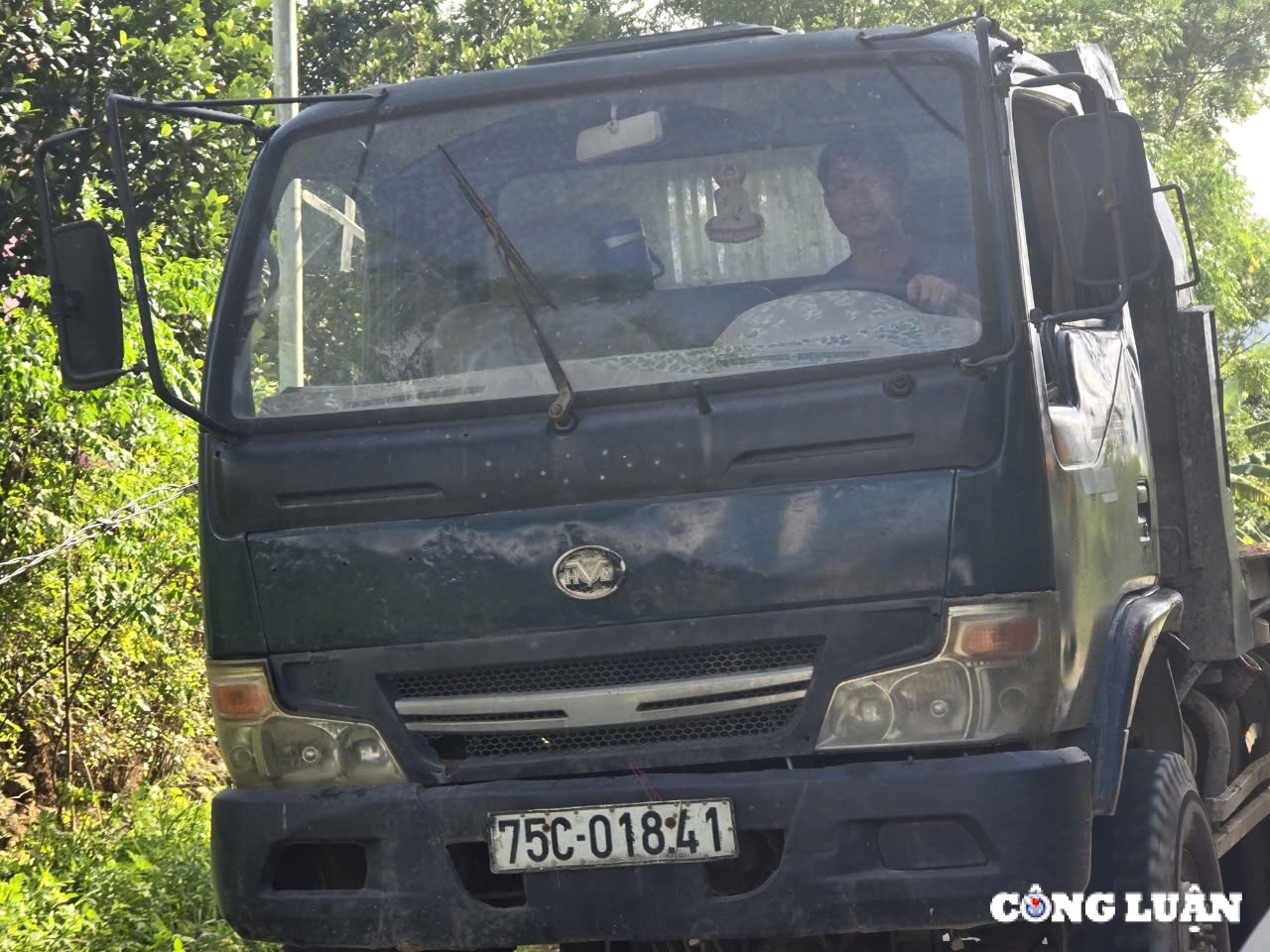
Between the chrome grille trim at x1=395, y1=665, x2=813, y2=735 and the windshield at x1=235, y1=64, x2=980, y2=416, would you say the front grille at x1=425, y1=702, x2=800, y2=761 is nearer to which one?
the chrome grille trim at x1=395, y1=665, x2=813, y2=735

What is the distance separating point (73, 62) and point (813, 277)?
31.7 feet

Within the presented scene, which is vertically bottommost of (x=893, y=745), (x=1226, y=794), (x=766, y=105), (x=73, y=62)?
(x=1226, y=794)

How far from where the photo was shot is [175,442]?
854 cm

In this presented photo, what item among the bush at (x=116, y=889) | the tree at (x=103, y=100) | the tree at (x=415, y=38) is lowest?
the bush at (x=116, y=889)

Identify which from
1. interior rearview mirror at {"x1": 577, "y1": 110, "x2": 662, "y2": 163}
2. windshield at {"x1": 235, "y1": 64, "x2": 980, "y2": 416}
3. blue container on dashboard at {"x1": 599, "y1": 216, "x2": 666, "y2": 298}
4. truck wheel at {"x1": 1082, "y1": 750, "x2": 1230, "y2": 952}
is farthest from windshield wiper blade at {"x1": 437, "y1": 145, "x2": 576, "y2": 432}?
truck wheel at {"x1": 1082, "y1": 750, "x2": 1230, "y2": 952}

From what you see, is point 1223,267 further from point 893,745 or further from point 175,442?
point 893,745

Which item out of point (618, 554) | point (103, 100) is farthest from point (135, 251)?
point (103, 100)

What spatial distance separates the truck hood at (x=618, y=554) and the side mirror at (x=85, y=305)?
62 cm

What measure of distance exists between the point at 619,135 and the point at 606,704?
4.41 feet

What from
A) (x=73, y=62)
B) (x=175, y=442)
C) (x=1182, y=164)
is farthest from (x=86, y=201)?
(x=1182, y=164)

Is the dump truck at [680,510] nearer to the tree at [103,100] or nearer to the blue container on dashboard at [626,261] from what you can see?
the blue container on dashboard at [626,261]

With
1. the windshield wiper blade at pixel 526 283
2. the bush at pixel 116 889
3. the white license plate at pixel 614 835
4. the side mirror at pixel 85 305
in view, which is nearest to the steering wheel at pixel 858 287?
the windshield wiper blade at pixel 526 283

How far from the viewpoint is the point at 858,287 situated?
160 inches

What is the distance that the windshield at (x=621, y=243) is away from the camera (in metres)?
4.03
